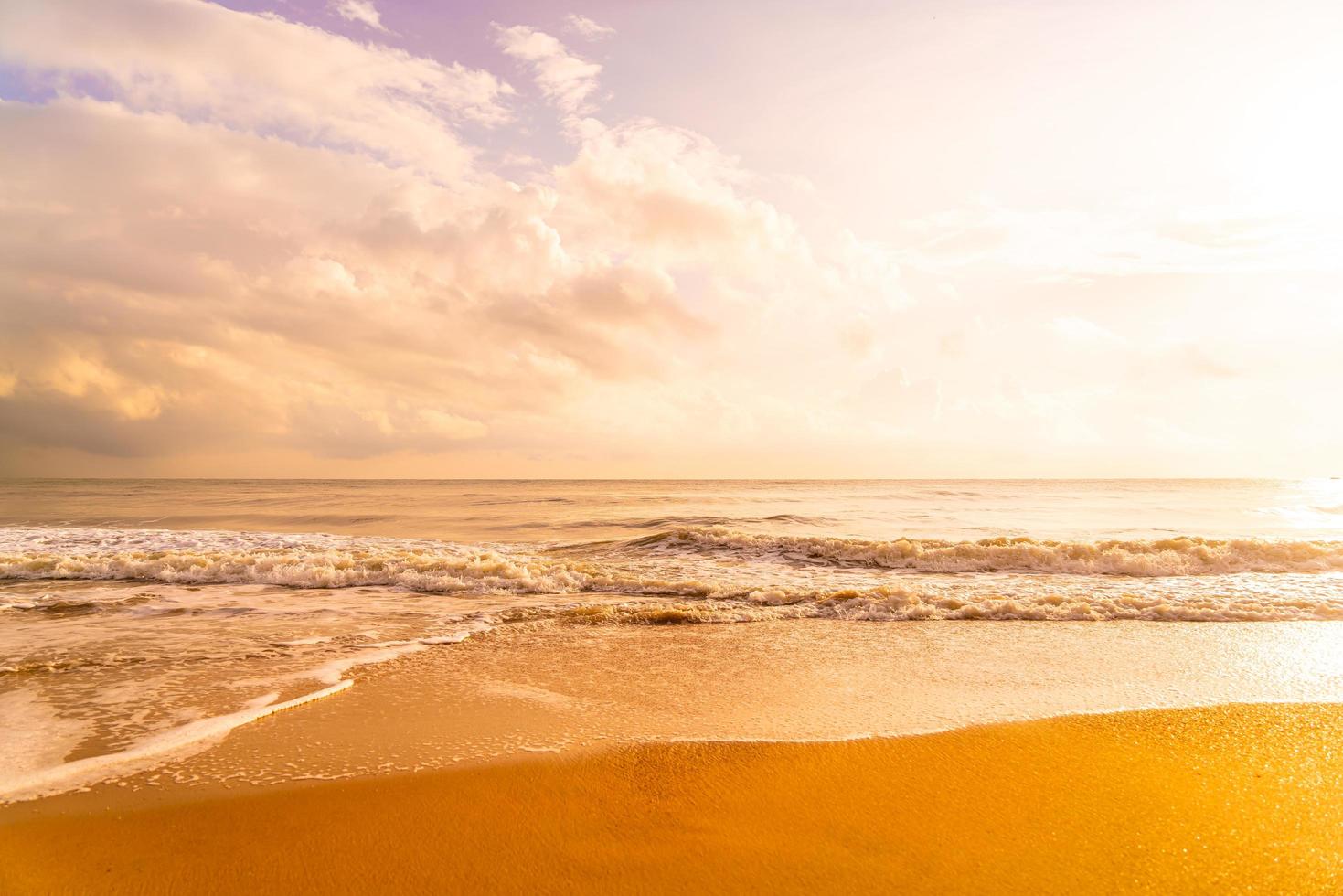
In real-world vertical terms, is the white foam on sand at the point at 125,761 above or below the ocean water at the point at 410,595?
above

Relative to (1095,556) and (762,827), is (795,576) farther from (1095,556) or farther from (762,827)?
(762,827)

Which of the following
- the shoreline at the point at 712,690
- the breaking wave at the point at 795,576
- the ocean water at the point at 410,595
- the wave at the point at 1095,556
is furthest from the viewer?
the wave at the point at 1095,556

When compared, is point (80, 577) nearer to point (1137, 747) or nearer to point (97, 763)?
point (97, 763)

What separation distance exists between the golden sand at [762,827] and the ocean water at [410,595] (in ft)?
4.43

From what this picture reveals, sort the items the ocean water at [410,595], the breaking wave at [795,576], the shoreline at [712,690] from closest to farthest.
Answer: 1. the shoreline at [712,690]
2. the ocean water at [410,595]
3. the breaking wave at [795,576]

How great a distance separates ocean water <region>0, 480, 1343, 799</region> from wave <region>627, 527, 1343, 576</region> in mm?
53

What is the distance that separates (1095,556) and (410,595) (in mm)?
13488

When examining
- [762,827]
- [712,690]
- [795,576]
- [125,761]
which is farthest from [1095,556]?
[125,761]

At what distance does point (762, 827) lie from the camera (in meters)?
3.57

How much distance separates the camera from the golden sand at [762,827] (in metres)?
3.14

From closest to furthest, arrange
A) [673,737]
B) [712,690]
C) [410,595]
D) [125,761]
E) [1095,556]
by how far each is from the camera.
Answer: [125,761]
[673,737]
[712,690]
[410,595]
[1095,556]

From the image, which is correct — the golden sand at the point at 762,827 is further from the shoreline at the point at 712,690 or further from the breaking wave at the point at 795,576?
the breaking wave at the point at 795,576

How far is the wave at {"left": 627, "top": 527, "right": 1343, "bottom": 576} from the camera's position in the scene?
13.2 m

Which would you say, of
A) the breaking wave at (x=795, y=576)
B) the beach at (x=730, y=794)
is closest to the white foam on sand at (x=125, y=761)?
the beach at (x=730, y=794)
